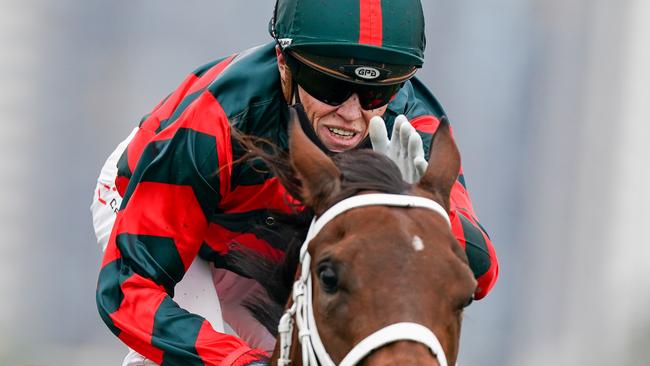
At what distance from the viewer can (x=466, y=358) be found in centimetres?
616

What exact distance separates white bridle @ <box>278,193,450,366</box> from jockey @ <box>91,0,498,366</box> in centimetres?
39

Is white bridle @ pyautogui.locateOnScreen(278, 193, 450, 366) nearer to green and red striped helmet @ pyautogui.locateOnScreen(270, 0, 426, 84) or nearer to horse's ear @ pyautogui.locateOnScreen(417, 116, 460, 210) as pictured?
horse's ear @ pyautogui.locateOnScreen(417, 116, 460, 210)

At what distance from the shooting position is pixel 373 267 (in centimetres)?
232

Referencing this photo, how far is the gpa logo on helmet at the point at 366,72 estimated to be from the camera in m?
3.19

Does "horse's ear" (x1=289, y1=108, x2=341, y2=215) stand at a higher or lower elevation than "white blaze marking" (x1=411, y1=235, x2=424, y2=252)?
higher

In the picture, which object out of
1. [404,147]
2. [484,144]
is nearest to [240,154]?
[404,147]

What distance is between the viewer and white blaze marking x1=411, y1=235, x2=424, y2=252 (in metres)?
2.35

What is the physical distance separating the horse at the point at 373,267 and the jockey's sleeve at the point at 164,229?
0.51 meters

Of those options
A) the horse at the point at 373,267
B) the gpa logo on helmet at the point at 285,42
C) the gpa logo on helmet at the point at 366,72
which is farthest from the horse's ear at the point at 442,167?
the gpa logo on helmet at the point at 285,42

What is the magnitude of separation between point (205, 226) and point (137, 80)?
142 inches

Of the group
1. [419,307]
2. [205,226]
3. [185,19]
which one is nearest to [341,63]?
[205,226]

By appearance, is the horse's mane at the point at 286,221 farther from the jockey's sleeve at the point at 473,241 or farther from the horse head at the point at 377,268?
the jockey's sleeve at the point at 473,241

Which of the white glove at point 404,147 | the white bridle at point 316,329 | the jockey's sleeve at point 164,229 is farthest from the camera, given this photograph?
the jockey's sleeve at point 164,229

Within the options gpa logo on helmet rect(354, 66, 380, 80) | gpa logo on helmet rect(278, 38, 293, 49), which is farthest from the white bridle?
gpa logo on helmet rect(278, 38, 293, 49)
